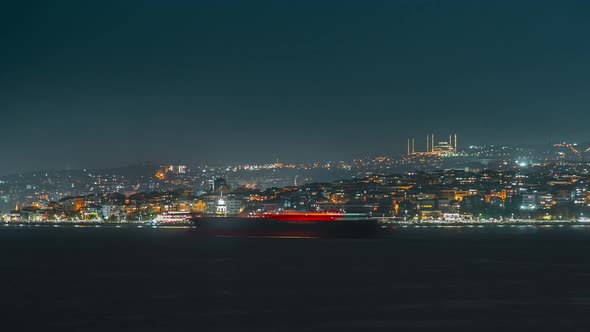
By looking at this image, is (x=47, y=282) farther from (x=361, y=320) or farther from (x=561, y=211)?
(x=561, y=211)

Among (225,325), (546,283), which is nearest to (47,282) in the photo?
(225,325)

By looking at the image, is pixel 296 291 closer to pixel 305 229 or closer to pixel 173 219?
pixel 305 229

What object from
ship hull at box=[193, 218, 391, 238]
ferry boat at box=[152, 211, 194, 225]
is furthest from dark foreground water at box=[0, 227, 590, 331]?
ferry boat at box=[152, 211, 194, 225]

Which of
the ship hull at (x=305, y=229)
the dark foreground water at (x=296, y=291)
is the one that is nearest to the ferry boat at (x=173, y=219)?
the ship hull at (x=305, y=229)

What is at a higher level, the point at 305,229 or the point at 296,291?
the point at 305,229

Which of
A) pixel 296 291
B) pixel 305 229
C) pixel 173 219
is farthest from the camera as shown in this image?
pixel 173 219

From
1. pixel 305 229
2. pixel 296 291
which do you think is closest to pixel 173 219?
pixel 305 229
